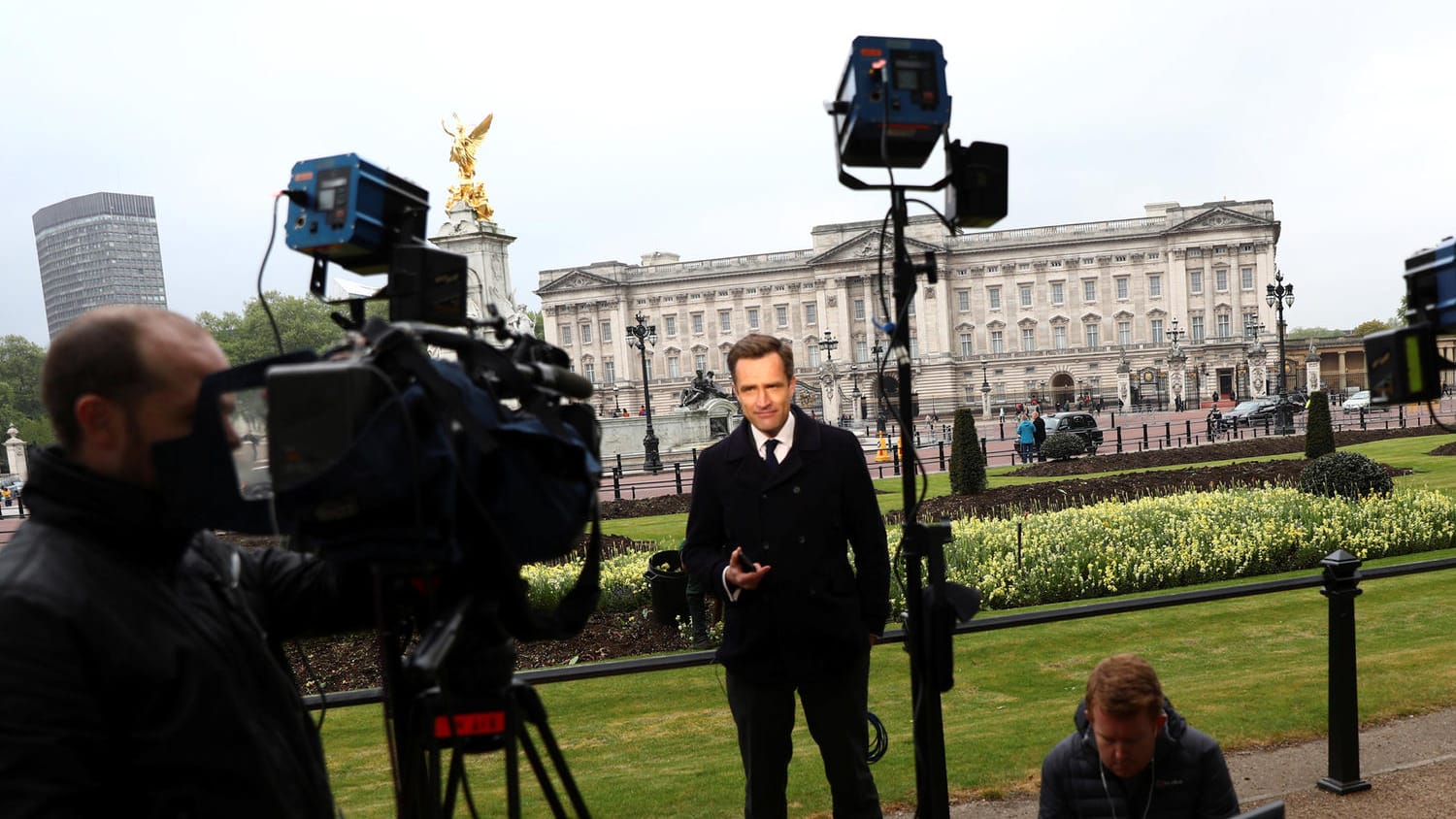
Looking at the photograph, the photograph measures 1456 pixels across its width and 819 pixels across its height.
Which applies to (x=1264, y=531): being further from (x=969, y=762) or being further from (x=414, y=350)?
(x=414, y=350)

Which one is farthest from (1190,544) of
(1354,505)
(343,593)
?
(343,593)

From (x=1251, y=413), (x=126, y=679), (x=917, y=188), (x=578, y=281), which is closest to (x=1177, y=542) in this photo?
(x=917, y=188)

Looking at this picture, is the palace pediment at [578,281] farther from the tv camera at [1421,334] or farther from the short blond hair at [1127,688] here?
the tv camera at [1421,334]

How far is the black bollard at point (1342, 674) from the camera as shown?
4.13m

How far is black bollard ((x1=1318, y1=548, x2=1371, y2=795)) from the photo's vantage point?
4.13m

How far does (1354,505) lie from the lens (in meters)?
10.6

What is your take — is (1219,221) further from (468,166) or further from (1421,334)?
(1421,334)

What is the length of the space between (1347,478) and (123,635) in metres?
13.0

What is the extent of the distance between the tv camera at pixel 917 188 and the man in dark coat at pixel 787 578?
0.41m

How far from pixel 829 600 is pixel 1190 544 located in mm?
7641

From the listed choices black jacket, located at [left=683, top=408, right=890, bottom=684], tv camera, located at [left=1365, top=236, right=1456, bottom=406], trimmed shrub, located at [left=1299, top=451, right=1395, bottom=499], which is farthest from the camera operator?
trimmed shrub, located at [left=1299, top=451, right=1395, bottom=499]

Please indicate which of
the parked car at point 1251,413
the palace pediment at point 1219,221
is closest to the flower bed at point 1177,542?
the parked car at point 1251,413

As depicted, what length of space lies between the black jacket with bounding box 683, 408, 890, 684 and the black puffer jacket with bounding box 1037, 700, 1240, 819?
78cm

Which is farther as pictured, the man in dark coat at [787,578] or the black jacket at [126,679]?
the man in dark coat at [787,578]
